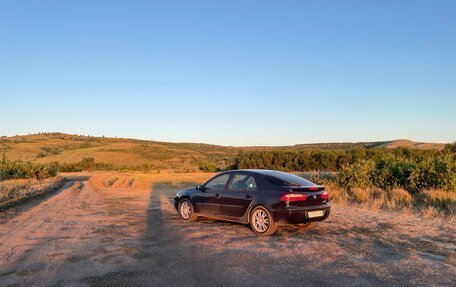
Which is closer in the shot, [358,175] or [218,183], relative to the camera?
[218,183]

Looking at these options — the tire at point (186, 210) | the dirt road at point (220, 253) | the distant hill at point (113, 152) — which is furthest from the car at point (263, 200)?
the distant hill at point (113, 152)

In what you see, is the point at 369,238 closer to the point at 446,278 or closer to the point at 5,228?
the point at 446,278

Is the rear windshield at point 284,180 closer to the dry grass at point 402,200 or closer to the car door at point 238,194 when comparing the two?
the car door at point 238,194

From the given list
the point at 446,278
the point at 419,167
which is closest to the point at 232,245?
the point at 446,278

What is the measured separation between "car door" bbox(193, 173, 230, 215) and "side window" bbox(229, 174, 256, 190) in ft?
1.01

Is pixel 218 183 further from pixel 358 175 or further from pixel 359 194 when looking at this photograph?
pixel 358 175

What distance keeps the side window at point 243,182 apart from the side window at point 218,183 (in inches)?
12.7

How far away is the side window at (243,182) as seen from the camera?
10445 mm

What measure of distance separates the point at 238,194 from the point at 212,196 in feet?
3.22

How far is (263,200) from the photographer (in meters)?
9.87

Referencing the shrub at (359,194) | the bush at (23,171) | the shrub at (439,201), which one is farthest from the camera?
the bush at (23,171)

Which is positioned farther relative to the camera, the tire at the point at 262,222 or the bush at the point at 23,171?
the bush at the point at 23,171

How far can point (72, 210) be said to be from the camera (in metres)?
15.3

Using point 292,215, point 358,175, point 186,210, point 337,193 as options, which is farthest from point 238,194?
point 358,175
